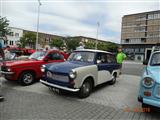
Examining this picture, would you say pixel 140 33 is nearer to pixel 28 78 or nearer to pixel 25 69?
pixel 28 78

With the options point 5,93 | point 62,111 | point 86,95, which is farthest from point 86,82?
point 5,93

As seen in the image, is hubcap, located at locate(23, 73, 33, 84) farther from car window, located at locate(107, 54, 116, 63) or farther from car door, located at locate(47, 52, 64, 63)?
car window, located at locate(107, 54, 116, 63)

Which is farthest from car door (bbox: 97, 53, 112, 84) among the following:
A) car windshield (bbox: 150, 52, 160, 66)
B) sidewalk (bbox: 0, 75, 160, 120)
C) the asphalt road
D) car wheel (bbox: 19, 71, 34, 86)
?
the asphalt road

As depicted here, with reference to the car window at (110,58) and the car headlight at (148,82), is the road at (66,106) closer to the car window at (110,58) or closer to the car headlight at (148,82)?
the car headlight at (148,82)

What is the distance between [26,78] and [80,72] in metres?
3.06

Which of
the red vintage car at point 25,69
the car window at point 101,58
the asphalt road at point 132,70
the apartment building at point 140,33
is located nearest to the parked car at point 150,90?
the car window at point 101,58

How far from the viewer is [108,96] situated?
6559mm

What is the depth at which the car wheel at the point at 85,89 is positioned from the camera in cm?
597

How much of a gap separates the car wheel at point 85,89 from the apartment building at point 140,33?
62.5 m

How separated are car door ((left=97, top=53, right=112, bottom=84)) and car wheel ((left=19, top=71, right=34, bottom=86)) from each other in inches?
120

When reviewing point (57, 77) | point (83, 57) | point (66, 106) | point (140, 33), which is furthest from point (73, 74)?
point (140, 33)

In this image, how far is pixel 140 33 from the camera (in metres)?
69.5

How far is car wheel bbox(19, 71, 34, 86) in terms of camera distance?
296 inches

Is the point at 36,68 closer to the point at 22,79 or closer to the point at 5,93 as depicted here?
the point at 22,79
